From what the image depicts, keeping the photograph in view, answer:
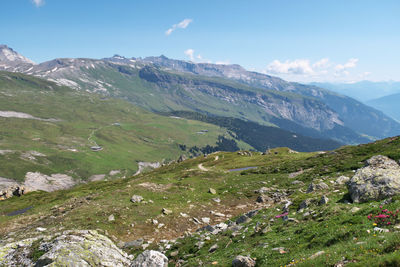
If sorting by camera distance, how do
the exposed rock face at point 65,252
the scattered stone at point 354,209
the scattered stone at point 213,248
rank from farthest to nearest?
the scattered stone at point 213,248
the scattered stone at point 354,209
the exposed rock face at point 65,252

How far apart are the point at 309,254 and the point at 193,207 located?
92.3 ft

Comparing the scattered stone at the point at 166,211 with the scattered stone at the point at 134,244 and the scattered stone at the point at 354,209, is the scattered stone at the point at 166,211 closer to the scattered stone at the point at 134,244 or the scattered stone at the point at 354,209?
the scattered stone at the point at 134,244

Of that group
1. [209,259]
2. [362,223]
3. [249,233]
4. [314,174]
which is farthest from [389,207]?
[314,174]

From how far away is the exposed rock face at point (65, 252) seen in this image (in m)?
19.4

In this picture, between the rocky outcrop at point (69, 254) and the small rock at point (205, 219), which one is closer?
the rocky outcrop at point (69, 254)

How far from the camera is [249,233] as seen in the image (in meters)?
24.6

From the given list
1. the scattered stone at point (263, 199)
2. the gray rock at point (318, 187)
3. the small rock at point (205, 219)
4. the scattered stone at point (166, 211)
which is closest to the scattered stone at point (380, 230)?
the gray rock at point (318, 187)

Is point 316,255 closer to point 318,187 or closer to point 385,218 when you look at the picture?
point 385,218

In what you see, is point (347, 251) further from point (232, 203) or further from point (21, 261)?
point (232, 203)

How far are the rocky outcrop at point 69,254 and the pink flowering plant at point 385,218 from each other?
1775 centimetres

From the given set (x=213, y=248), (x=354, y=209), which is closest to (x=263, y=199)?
(x=213, y=248)

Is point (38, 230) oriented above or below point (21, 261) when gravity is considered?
below

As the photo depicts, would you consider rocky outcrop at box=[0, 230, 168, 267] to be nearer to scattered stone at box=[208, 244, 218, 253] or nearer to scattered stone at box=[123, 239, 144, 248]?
scattered stone at box=[208, 244, 218, 253]

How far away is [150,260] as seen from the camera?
2192 centimetres
